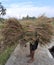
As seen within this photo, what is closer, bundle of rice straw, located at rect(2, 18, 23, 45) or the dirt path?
bundle of rice straw, located at rect(2, 18, 23, 45)

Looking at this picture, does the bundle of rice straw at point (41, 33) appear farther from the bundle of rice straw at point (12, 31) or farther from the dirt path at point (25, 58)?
the dirt path at point (25, 58)

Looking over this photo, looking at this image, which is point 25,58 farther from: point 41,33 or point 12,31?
point 41,33

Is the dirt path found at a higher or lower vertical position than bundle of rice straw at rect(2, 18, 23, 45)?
lower

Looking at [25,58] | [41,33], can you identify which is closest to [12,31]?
[41,33]

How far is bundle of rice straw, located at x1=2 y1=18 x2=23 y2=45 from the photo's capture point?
8.52 meters

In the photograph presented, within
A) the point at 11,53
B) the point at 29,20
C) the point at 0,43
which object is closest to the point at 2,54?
the point at 11,53

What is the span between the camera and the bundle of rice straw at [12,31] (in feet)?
28.0

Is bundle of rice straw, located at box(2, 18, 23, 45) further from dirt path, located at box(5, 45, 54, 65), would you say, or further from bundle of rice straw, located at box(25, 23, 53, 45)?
dirt path, located at box(5, 45, 54, 65)

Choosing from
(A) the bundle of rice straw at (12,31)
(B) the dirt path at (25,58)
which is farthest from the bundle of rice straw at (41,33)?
(B) the dirt path at (25,58)

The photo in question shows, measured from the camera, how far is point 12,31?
862cm

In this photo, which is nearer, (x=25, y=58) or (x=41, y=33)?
(x=41, y=33)

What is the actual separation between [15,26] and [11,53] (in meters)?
1.99

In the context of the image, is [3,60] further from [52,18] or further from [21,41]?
[52,18]

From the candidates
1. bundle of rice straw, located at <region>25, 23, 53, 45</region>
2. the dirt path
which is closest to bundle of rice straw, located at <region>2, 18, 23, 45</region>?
bundle of rice straw, located at <region>25, 23, 53, 45</region>
